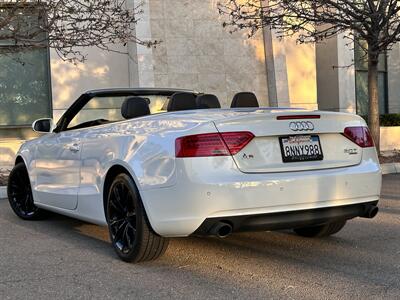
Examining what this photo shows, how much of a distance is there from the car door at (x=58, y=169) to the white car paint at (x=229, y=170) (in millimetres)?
604

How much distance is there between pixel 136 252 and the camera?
4684mm

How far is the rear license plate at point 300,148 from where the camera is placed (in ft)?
14.7

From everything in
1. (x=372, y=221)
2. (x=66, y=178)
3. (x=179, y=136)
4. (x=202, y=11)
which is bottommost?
(x=372, y=221)

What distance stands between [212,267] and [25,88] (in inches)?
477

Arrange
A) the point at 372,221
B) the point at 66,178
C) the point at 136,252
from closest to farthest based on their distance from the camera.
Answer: the point at 136,252
the point at 66,178
the point at 372,221

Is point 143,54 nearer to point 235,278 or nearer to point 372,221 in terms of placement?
point 372,221

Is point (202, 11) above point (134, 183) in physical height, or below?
above

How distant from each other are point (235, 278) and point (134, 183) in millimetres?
1154

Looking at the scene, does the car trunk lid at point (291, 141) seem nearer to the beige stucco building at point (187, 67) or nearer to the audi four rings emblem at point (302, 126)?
the audi four rings emblem at point (302, 126)

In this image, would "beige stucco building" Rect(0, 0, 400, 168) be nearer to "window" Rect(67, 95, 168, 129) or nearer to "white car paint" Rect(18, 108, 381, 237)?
"window" Rect(67, 95, 168, 129)

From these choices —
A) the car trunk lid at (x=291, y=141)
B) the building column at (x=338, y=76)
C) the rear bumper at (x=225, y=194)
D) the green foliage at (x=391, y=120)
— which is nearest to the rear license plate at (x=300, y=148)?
the car trunk lid at (x=291, y=141)

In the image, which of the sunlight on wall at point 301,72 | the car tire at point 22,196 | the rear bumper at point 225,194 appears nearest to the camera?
the rear bumper at point 225,194

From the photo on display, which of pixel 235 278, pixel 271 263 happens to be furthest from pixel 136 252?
pixel 271 263

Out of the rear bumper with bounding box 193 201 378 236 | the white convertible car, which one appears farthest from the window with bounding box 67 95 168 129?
the rear bumper with bounding box 193 201 378 236
